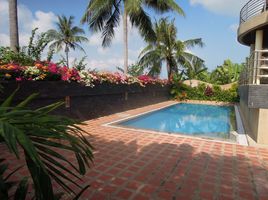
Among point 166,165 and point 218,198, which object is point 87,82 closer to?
point 166,165

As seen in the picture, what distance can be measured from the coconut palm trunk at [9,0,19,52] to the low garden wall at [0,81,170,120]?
2.19 meters

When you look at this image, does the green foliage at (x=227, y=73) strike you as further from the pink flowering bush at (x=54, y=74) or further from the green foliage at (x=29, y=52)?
the green foliage at (x=29, y=52)

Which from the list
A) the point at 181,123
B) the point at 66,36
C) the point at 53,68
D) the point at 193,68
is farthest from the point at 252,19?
the point at 66,36

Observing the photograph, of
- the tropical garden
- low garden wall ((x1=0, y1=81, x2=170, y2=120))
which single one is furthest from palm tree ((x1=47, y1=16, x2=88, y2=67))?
low garden wall ((x1=0, y1=81, x2=170, y2=120))

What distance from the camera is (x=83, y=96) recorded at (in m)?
8.51

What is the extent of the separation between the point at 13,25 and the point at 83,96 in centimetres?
334

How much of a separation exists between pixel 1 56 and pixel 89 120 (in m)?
3.65

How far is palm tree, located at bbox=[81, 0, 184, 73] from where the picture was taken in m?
13.6

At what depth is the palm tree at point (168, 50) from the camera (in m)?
19.7

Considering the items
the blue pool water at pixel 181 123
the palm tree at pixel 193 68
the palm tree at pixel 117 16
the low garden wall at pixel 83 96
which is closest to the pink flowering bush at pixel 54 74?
the low garden wall at pixel 83 96

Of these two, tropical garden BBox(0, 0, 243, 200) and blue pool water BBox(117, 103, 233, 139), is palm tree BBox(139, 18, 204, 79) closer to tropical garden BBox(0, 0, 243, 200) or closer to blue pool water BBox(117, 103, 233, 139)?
tropical garden BBox(0, 0, 243, 200)

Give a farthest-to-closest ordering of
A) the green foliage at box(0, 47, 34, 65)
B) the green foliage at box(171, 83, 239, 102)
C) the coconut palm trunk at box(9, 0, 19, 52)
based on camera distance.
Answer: the green foliage at box(171, 83, 239, 102) → the coconut palm trunk at box(9, 0, 19, 52) → the green foliage at box(0, 47, 34, 65)

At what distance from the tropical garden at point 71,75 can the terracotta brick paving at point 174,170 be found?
52cm

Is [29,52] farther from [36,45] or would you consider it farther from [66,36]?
[66,36]
